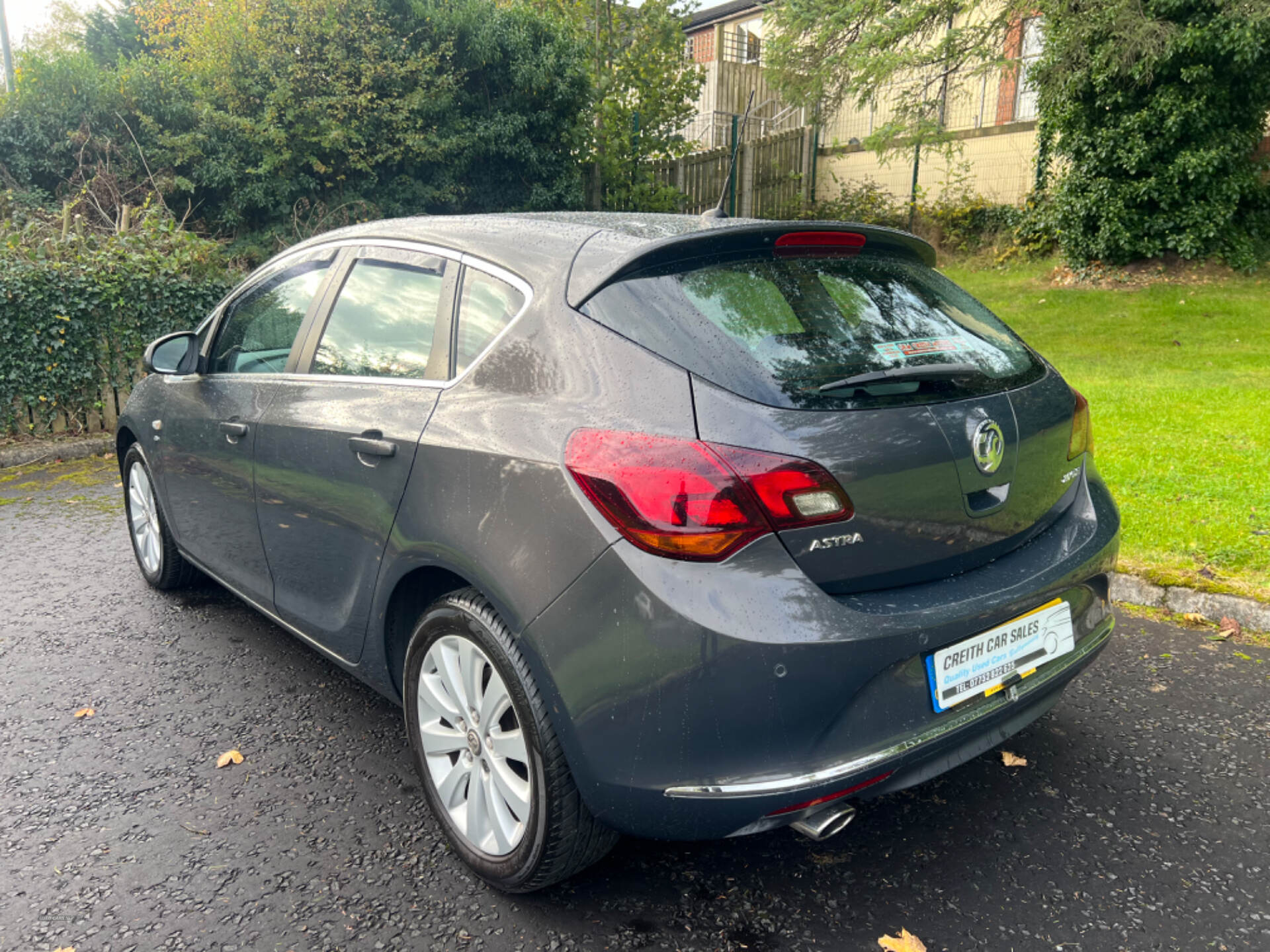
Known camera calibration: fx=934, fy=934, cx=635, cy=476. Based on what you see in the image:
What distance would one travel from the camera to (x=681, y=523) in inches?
74.4

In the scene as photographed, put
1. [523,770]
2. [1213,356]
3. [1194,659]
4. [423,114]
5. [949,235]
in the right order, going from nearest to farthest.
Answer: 1. [523,770]
2. [1194,659]
3. [1213,356]
4. [423,114]
5. [949,235]

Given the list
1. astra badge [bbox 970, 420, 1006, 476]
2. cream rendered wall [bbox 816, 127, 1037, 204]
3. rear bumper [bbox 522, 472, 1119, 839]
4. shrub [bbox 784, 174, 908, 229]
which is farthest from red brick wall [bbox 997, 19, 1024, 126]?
rear bumper [bbox 522, 472, 1119, 839]

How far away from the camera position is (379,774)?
9.57ft

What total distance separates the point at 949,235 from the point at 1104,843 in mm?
17356

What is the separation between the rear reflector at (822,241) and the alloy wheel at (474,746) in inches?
51.3

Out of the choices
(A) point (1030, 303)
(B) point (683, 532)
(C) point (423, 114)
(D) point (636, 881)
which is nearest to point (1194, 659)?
(D) point (636, 881)

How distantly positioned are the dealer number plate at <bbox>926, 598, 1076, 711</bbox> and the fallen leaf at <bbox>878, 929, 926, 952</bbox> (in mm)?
558

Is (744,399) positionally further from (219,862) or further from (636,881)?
(219,862)

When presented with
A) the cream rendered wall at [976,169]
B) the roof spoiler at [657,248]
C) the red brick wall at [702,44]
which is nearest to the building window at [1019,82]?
the cream rendered wall at [976,169]

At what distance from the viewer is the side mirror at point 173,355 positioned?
3.82 meters

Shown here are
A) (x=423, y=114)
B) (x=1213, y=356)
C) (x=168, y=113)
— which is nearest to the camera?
(x=1213, y=356)

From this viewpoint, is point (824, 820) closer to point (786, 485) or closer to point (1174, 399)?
point (786, 485)

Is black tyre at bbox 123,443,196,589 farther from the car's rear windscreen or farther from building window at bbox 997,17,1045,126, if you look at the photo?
building window at bbox 997,17,1045,126

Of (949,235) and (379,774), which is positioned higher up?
(949,235)
